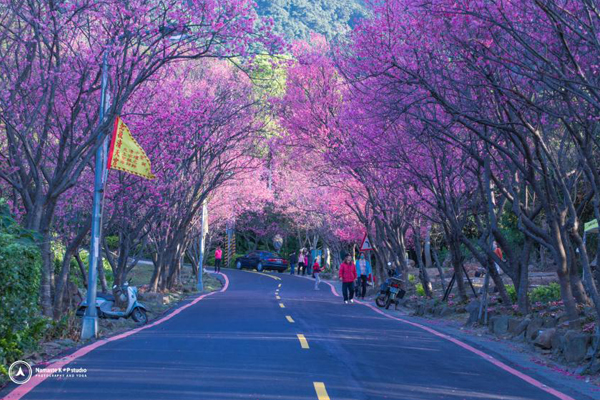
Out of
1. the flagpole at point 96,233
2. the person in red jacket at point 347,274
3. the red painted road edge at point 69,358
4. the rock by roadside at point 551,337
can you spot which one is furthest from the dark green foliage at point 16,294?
the person in red jacket at point 347,274

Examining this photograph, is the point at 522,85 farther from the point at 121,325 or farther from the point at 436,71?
the point at 121,325

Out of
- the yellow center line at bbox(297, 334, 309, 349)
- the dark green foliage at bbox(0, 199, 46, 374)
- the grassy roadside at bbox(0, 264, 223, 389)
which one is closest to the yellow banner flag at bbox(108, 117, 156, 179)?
the grassy roadside at bbox(0, 264, 223, 389)

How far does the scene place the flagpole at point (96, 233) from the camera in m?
15.7

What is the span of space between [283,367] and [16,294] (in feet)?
12.1

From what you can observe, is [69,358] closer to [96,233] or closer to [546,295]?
[96,233]

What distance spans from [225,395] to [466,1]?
24.9 feet

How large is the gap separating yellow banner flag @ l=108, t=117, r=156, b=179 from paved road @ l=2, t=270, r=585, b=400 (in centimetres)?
350

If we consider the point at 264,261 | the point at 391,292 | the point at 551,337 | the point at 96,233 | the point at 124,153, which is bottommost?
the point at 551,337

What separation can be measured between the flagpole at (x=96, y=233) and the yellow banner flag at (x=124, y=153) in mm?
231

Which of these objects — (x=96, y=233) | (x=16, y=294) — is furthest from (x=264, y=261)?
(x=16, y=294)

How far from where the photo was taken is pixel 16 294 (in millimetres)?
9945

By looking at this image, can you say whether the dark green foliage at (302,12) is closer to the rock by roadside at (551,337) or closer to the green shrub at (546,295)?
the green shrub at (546,295)

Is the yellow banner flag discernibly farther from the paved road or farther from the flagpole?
the paved road

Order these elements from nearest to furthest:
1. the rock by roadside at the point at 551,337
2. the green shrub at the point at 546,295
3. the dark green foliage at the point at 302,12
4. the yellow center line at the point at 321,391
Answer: the yellow center line at the point at 321,391 < the rock by roadside at the point at 551,337 < the green shrub at the point at 546,295 < the dark green foliage at the point at 302,12
